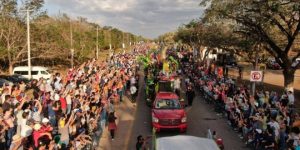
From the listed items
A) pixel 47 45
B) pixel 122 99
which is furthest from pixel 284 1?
pixel 47 45

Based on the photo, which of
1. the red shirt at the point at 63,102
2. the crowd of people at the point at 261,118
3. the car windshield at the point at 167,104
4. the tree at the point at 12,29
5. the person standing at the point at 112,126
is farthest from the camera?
the tree at the point at 12,29

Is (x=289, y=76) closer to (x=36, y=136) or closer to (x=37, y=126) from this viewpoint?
(x=37, y=126)

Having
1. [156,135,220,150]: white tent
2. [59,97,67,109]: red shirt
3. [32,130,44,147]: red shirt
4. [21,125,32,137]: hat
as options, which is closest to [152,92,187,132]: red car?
[59,97,67,109]: red shirt

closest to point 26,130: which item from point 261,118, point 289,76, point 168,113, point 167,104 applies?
point 168,113

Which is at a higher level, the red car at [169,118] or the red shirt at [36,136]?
the red shirt at [36,136]

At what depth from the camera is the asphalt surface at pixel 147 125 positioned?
17984 mm

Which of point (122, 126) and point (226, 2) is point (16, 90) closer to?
point (122, 126)

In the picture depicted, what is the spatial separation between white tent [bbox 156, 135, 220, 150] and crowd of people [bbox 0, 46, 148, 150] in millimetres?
3584

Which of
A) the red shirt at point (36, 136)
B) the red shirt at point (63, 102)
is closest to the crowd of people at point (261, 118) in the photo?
the red shirt at point (36, 136)

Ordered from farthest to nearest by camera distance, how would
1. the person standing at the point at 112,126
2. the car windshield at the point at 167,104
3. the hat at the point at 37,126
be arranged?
the car windshield at the point at 167,104 → the person standing at the point at 112,126 → the hat at the point at 37,126

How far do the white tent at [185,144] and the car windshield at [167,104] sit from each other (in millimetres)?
9726

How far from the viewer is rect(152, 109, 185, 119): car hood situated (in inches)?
760

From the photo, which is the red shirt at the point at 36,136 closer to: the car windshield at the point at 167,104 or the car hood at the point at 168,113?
the car hood at the point at 168,113

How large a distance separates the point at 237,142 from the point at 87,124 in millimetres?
6450
